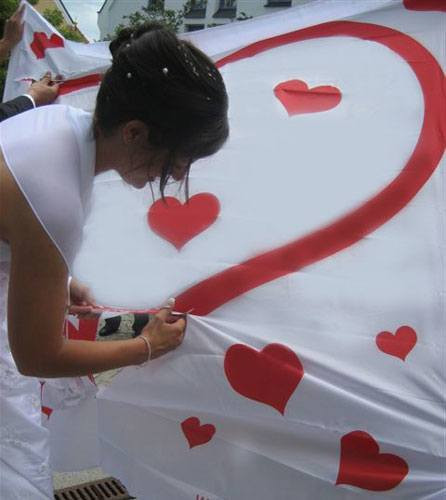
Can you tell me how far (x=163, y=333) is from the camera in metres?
1.41

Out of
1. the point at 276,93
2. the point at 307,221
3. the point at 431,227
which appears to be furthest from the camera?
the point at 276,93

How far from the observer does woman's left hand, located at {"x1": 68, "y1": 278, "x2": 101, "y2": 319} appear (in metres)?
1.58

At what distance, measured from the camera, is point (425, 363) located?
4.22 ft

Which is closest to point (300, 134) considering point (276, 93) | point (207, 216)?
point (276, 93)

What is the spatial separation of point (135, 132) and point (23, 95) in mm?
1340

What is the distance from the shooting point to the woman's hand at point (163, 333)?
1379mm

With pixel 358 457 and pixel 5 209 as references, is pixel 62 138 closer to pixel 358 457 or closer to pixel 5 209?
pixel 5 209

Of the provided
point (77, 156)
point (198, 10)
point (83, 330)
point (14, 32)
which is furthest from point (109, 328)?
point (198, 10)

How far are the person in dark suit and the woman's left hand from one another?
64cm

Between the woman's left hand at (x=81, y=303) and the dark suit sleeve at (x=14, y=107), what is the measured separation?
2.05 feet

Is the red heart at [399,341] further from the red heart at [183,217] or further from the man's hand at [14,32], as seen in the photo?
the man's hand at [14,32]

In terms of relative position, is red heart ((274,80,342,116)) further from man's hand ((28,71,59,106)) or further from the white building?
the white building

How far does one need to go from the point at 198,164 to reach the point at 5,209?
832 mm

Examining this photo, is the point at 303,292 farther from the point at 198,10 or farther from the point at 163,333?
the point at 198,10
